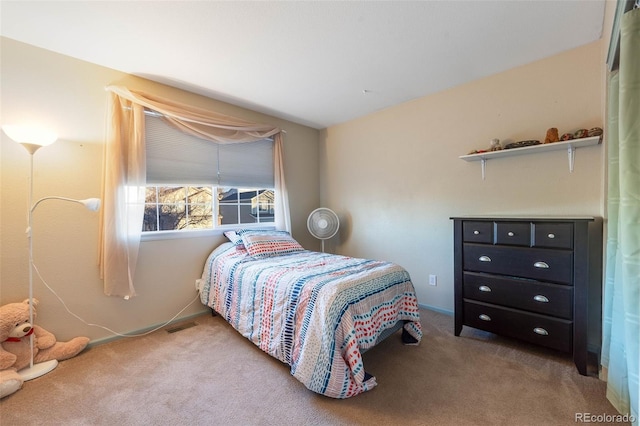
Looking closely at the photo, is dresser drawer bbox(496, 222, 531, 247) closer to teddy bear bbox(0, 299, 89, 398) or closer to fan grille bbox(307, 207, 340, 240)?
fan grille bbox(307, 207, 340, 240)

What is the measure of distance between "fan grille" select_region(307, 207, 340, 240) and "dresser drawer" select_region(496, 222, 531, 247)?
1865 millimetres

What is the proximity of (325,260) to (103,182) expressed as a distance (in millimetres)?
2028

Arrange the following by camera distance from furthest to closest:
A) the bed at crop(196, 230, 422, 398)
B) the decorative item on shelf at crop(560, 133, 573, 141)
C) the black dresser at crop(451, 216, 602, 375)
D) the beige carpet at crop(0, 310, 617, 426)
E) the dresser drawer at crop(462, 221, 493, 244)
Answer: the dresser drawer at crop(462, 221, 493, 244) → the decorative item on shelf at crop(560, 133, 573, 141) → the black dresser at crop(451, 216, 602, 375) → the bed at crop(196, 230, 422, 398) → the beige carpet at crop(0, 310, 617, 426)

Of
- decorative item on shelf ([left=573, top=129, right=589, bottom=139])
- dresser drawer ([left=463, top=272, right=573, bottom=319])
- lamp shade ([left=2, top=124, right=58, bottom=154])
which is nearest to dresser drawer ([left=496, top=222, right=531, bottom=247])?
dresser drawer ([left=463, top=272, right=573, bottom=319])

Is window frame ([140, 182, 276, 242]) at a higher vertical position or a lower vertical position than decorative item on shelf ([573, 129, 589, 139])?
lower

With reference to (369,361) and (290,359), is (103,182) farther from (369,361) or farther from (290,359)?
(369,361)

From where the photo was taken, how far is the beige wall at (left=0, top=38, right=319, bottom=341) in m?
1.95

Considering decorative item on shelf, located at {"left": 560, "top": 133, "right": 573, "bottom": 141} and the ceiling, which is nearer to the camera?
the ceiling

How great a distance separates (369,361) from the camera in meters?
2.01

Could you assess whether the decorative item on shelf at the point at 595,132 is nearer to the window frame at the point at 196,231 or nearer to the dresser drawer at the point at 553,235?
the dresser drawer at the point at 553,235

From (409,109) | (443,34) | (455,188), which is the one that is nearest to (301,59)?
(443,34)

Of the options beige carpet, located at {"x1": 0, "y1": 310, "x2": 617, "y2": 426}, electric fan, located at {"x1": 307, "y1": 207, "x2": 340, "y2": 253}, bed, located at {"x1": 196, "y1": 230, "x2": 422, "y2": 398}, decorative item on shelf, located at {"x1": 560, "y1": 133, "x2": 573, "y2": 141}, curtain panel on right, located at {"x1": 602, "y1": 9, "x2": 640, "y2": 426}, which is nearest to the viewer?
curtain panel on right, located at {"x1": 602, "y1": 9, "x2": 640, "y2": 426}

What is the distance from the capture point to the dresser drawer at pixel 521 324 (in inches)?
74.2

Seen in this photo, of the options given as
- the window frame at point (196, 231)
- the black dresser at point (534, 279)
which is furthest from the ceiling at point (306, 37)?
the black dresser at point (534, 279)
